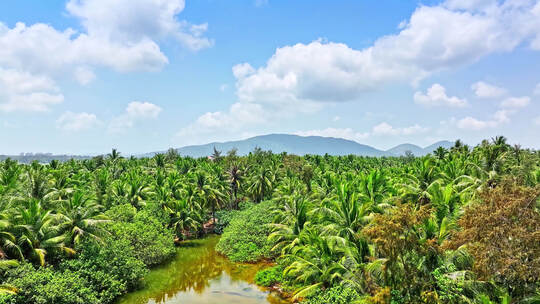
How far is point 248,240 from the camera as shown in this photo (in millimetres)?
36719

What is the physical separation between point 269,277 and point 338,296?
11786mm

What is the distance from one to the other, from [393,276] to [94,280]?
2134cm

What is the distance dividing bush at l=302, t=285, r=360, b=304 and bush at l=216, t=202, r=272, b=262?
15470 mm

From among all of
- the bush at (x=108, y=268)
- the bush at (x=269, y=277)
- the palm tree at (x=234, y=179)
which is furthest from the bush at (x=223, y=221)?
the bush at (x=108, y=268)

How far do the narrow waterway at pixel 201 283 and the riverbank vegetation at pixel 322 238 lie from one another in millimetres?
1341

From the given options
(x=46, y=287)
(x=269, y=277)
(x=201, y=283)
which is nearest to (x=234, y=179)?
(x=201, y=283)

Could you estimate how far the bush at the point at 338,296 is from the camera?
18.0 m

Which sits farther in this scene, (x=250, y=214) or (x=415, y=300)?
(x=250, y=214)

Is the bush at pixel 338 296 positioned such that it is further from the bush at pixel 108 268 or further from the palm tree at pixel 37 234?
the palm tree at pixel 37 234

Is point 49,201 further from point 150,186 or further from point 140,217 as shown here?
point 150,186

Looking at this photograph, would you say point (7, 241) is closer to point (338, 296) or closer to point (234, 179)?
point (338, 296)

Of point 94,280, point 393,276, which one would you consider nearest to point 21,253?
point 94,280

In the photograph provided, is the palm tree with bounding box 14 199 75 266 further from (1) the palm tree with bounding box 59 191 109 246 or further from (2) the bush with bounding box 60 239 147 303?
(2) the bush with bounding box 60 239 147 303

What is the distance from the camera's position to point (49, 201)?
28.5m
